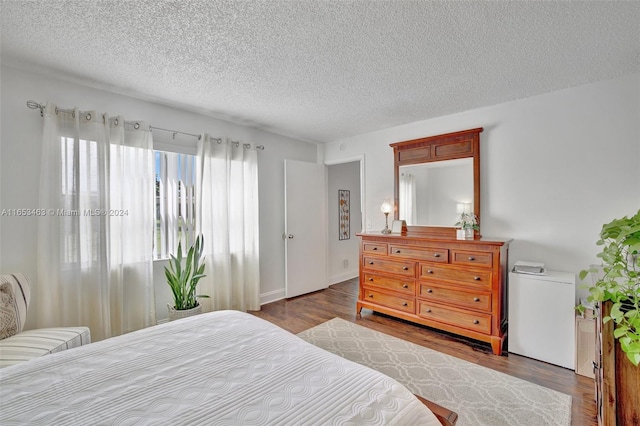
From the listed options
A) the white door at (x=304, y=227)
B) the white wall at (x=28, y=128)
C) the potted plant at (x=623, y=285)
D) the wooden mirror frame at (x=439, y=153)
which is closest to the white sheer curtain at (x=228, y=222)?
the white wall at (x=28, y=128)

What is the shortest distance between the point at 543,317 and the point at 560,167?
1431 millimetres

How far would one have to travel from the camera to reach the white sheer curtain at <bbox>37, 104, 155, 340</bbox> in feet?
7.77

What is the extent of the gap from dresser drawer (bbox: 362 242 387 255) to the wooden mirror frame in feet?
1.76

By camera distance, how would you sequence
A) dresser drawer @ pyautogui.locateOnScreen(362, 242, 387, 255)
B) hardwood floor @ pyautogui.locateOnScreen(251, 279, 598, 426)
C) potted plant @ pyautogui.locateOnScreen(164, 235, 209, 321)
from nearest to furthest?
hardwood floor @ pyautogui.locateOnScreen(251, 279, 598, 426) < potted plant @ pyautogui.locateOnScreen(164, 235, 209, 321) < dresser drawer @ pyautogui.locateOnScreen(362, 242, 387, 255)

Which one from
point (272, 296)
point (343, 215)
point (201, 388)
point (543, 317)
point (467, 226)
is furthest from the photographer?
point (343, 215)

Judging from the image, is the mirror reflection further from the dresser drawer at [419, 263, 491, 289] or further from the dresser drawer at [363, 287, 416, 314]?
the dresser drawer at [363, 287, 416, 314]

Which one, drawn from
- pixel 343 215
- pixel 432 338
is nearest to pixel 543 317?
pixel 432 338

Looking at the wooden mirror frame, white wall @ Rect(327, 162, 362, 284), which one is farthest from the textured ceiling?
white wall @ Rect(327, 162, 362, 284)

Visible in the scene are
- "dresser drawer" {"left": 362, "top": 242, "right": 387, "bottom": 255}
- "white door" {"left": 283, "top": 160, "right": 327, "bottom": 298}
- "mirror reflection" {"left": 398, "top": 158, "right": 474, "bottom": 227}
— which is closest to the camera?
"mirror reflection" {"left": 398, "top": 158, "right": 474, "bottom": 227}

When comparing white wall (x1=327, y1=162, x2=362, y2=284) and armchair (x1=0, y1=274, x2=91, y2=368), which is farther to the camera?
white wall (x1=327, y1=162, x2=362, y2=284)

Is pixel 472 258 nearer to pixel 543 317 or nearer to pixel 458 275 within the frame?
pixel 458 275

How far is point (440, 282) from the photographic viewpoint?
2.96 meters

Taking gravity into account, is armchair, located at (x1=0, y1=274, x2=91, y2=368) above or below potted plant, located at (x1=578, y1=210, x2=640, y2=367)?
below

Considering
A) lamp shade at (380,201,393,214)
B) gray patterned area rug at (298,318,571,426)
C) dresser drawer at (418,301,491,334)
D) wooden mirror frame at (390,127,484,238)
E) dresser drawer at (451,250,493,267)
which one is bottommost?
gray patterned area rug at (298,318,571,426)
